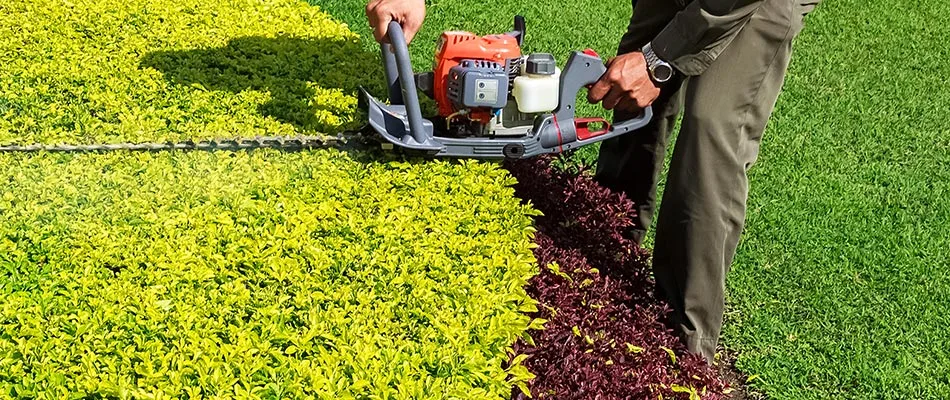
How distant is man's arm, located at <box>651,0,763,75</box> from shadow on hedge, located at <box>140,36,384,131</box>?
4.01ft

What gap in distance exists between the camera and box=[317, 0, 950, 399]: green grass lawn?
3465 millimetres

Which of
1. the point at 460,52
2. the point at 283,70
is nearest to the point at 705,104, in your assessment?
the point at 460,52

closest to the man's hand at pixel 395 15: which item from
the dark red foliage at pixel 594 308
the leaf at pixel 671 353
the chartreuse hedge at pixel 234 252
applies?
the chartreuse hedge at pixel 234 252

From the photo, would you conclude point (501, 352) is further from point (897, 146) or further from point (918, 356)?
point (897, 146)

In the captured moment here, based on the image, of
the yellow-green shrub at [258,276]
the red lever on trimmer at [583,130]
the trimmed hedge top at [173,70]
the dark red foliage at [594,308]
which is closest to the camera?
the yellow-green shrub at [258,276]

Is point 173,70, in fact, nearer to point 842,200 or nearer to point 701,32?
point 701,32

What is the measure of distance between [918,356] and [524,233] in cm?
179

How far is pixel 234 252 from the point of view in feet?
7.62

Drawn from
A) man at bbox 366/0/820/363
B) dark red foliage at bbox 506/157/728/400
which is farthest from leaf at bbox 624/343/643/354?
man at bbox 366/0/820/363

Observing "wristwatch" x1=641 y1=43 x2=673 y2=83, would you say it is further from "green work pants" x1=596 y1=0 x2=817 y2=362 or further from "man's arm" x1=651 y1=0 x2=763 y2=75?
"green work pants" x1=596 y1=0 x2=817 y2=362

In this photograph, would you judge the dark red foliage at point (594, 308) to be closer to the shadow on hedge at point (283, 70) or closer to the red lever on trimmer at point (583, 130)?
the red lever on trimmer at point (583, 130)

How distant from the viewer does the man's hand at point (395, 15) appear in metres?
2.76

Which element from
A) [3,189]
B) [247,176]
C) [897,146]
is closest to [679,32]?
[247,176]

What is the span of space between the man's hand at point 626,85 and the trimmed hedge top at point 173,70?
0.92 metres
